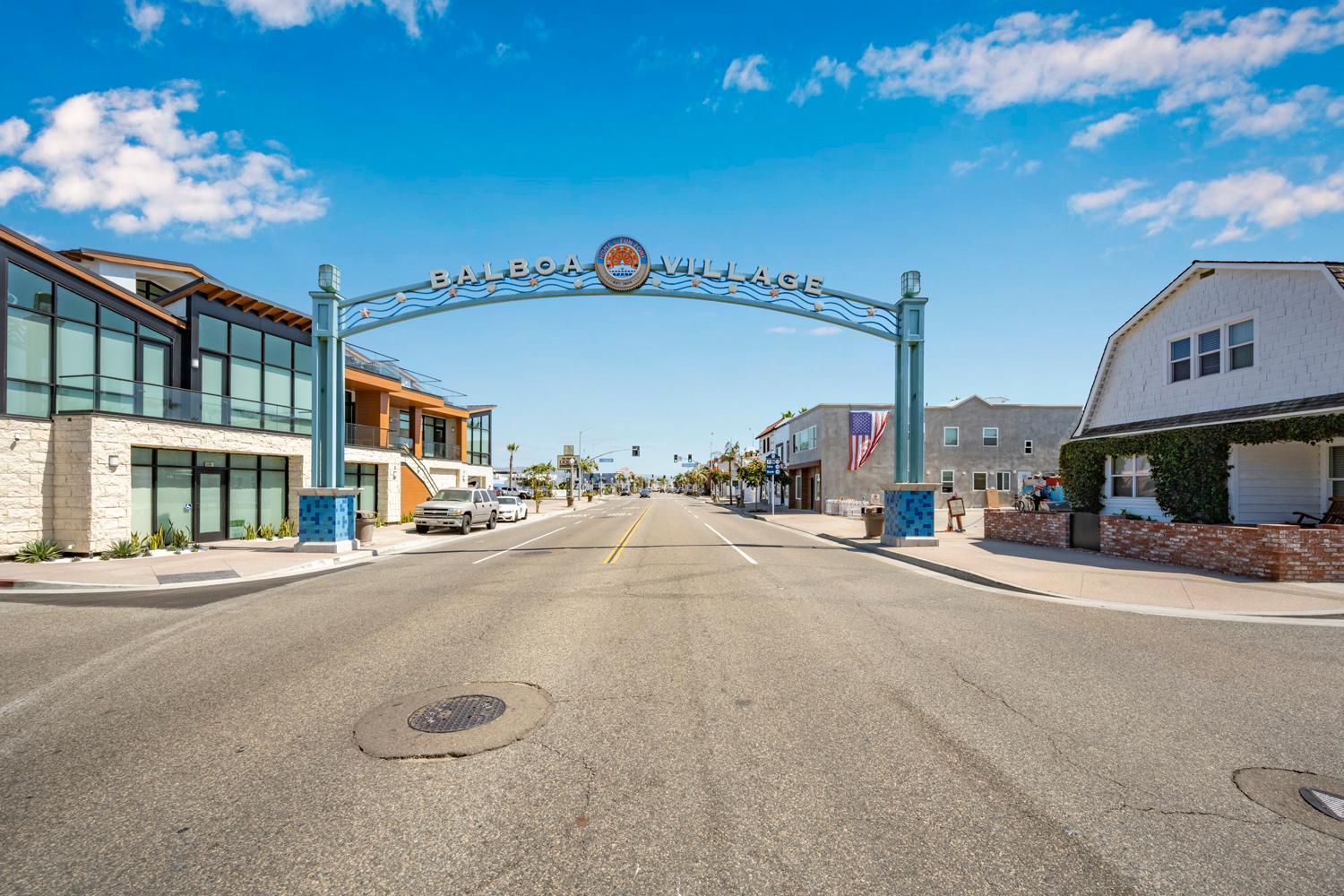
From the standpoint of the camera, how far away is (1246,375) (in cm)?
1652

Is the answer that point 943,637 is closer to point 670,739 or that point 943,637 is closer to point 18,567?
point 670,739

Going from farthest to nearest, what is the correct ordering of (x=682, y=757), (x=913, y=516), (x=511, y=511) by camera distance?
(x=511, y=511)
(x=913, y=516)
(x=682, y=757)

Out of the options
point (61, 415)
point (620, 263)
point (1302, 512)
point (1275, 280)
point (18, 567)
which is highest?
point (620, 263)

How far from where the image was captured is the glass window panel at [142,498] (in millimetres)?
18203

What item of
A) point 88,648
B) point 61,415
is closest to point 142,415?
point 61,415

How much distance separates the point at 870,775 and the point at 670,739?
1380 mm

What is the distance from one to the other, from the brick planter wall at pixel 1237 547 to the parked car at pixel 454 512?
71.8 ft

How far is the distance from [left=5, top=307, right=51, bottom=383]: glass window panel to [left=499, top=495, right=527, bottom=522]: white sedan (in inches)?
845

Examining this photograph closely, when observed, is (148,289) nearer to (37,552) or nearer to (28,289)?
(28,289)

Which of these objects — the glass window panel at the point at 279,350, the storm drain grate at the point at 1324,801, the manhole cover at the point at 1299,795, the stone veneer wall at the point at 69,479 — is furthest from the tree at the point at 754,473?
the storm drain grate at the point at 1324,801

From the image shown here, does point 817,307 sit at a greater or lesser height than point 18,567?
greater

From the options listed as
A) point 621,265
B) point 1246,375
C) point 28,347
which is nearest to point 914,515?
point 1246,375

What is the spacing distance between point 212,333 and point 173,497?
5.63m

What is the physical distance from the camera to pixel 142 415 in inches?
721
